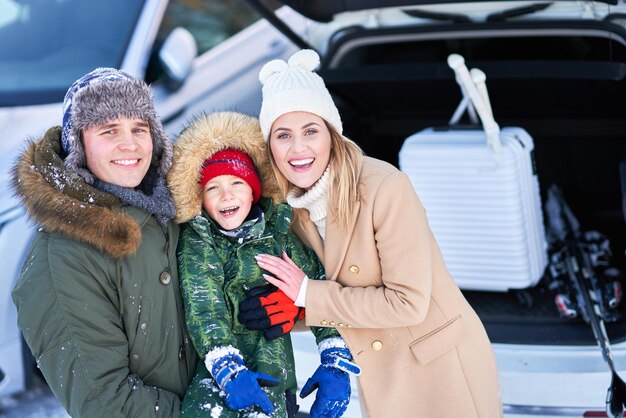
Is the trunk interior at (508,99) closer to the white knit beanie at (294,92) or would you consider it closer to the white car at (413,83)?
the white car at (413,83)

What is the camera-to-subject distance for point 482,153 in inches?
105

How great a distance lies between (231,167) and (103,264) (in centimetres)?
39

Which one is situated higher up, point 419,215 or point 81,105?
point 81,105

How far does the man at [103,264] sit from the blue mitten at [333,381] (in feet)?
0.99

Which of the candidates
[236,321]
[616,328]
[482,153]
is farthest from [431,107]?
[236,321]

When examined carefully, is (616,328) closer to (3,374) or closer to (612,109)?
(612,109)

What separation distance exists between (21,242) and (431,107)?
2043 millimetres

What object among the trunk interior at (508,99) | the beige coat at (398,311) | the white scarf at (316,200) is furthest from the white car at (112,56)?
the beige coat at (398,311)

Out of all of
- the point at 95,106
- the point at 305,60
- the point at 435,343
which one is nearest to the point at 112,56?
the point at 305,60

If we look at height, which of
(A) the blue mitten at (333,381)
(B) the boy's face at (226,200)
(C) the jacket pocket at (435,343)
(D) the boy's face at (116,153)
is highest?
(D) the boy's face at (116,153)

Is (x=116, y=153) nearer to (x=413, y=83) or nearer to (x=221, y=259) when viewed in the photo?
(x=221, y=259)

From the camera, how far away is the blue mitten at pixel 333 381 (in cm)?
177

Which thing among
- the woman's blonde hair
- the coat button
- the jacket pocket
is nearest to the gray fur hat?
the coat button

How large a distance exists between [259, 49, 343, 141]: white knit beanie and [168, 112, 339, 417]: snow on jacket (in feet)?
0.28
